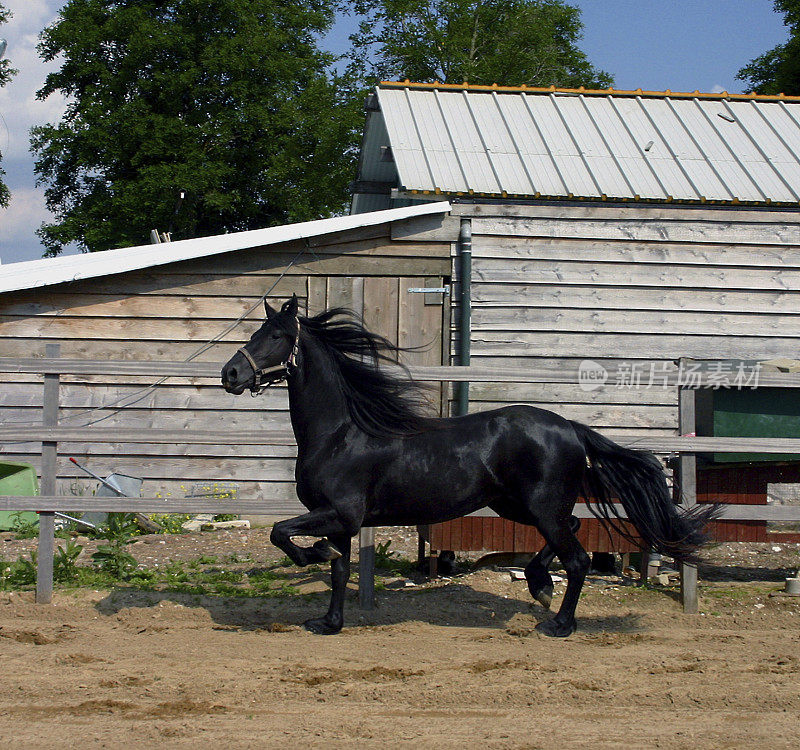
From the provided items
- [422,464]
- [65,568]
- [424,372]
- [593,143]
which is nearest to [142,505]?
[65,568]

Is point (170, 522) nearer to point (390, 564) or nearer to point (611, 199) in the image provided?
point (390, 564)

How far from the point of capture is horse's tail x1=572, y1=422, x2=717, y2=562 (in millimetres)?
5312

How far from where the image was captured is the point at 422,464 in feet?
17.2

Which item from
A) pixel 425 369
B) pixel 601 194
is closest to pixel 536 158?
pixel 601 194

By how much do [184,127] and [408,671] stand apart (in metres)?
22.6

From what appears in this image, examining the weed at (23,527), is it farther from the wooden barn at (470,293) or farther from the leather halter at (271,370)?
the leather halter at (271,370)

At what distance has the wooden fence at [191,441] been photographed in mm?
5797

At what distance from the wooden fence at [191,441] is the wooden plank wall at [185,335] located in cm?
328

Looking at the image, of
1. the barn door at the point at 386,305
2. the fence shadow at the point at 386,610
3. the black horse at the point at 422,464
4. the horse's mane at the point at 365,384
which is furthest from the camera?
the barn door at the point at 386,305

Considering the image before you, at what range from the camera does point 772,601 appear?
6117mm

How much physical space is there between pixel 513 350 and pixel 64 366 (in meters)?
5.20

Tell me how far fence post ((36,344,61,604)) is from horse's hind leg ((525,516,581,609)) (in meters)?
3.24

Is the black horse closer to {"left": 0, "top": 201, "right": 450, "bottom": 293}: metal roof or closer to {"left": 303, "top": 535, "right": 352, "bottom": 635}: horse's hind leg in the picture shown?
{"left": 303, "top": 535, "right": 352, "bottom": 635}: horse's hind leg

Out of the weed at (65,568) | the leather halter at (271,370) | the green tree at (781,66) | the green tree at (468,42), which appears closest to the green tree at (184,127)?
the green tree at (468,42)
